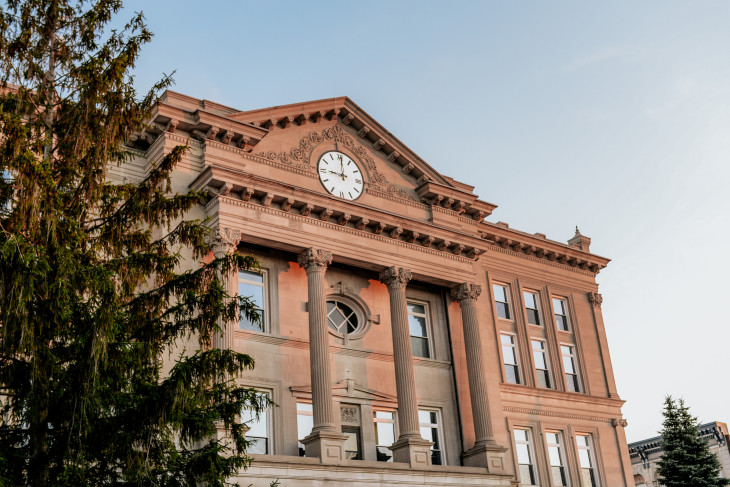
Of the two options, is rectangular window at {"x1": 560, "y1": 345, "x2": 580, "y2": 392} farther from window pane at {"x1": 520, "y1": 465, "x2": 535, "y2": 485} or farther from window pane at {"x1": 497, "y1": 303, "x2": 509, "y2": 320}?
window pane at {"x1": 520, "y1": 465, "x2": 535, "y2": 485}

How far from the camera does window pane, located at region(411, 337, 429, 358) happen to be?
2816cm

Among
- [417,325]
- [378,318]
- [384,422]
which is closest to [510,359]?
[417,325]

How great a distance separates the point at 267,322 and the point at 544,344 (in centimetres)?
1272

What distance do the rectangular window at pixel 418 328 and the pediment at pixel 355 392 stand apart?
224 cm

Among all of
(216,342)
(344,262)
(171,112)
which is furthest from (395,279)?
(171,112)

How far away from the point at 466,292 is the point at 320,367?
7087mm

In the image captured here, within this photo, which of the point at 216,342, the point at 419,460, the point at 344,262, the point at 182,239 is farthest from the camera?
the point at 344,262

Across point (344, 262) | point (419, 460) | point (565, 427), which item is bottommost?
point (419, 460)

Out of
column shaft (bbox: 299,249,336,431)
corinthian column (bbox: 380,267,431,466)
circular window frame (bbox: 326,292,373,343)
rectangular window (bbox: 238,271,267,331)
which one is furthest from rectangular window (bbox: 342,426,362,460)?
rectangular window (bbox: 238,271,267,331)

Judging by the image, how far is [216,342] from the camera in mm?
22141

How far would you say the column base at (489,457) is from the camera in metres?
25.8

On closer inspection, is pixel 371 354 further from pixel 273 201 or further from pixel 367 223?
pixel 273 201

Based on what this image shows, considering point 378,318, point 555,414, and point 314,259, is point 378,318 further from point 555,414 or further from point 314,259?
point 555,414

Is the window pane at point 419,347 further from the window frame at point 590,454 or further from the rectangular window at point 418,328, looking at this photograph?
the window frame at point 590,454
